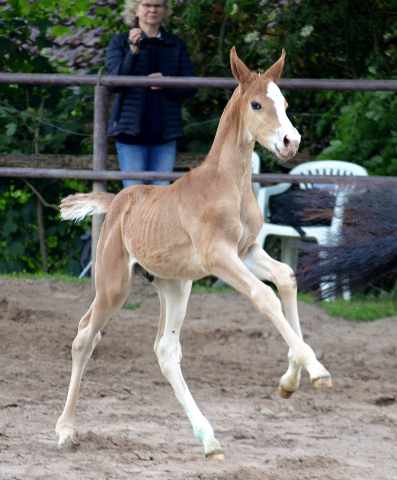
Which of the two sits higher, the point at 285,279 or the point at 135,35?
the point at 135,35

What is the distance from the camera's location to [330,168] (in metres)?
6.14

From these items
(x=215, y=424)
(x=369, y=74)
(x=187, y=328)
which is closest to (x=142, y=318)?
(x=187, y=328)

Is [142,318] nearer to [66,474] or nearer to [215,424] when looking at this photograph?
[215,424]

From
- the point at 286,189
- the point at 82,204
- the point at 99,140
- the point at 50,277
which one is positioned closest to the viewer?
the point at 82,204

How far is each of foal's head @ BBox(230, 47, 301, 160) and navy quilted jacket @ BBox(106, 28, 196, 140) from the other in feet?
7.99

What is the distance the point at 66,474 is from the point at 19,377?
143cm

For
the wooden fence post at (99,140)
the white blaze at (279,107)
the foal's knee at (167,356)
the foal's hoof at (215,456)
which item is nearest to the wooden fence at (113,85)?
the wooden fence post at (99,140)

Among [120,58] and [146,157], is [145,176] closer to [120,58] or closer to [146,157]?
[146,157]

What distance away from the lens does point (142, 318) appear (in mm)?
5188

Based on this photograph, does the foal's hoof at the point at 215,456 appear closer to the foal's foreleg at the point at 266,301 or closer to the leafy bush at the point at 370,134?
the foal's foreleg at the point at 266,301

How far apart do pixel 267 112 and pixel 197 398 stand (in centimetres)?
175

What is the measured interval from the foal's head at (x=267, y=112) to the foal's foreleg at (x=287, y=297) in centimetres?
47

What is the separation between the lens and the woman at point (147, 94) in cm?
503

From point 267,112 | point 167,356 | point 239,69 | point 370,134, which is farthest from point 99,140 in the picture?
point 267,112
